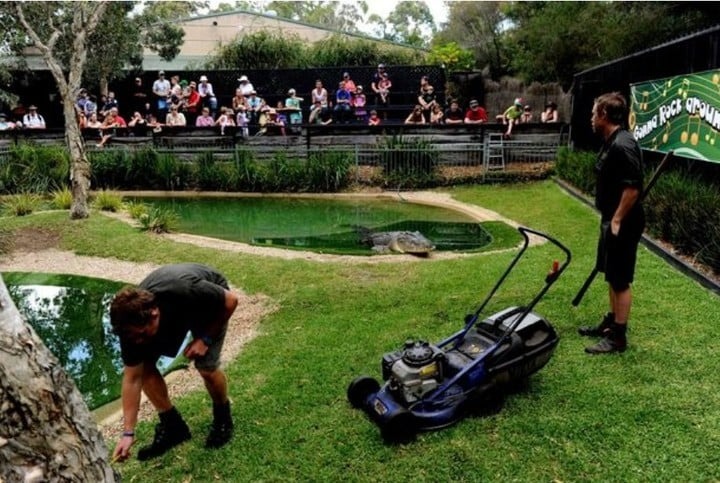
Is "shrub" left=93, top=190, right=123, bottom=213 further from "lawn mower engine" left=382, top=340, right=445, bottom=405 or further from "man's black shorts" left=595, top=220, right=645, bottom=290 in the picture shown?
"man's black shorts" left=595, top=220, right=645, bottom=290

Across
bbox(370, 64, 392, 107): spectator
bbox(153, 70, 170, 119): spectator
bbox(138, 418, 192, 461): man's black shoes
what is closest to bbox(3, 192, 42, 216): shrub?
bbox(153, 70, 170, 119): spectator

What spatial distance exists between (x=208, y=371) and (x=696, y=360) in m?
2.77

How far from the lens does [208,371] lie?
2.81 m

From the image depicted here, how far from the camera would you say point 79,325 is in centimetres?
509

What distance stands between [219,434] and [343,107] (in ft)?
42.8

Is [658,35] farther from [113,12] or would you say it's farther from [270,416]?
[113,12]

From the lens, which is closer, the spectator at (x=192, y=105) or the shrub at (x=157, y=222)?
the shrub at (x=157, y=222)

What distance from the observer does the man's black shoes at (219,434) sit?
2.96 metres

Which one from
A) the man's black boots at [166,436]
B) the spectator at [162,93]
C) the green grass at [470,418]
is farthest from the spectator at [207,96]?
the man's black boots at [166,436]

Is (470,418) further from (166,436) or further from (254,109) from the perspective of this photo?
(254,109)

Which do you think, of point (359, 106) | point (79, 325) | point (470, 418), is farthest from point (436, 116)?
point (470, 418)

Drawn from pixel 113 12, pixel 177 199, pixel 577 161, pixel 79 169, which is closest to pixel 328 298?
pixel 79 169

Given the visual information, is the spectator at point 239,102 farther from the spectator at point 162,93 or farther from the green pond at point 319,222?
the green pond at point 319,222

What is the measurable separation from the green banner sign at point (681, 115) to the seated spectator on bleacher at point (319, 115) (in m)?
8.30
